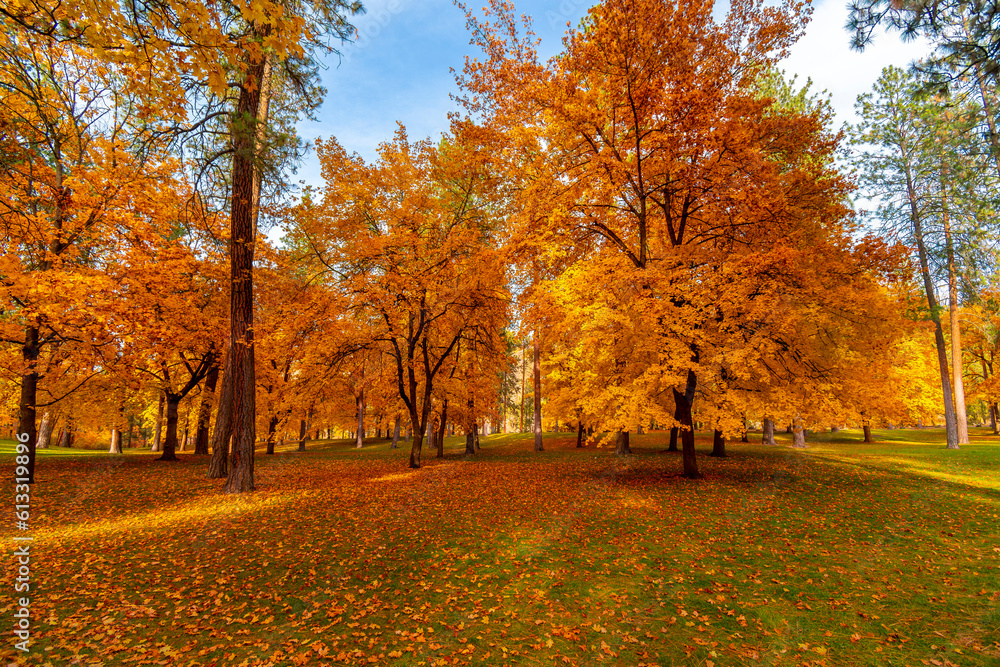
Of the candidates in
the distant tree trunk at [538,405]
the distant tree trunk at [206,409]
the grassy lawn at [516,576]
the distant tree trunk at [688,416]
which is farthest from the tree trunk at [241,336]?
the distant tree trunk at [538,405]

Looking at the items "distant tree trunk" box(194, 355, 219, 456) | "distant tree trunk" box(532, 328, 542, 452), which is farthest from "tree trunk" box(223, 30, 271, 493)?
"distant tree trunk" box(532, 328, 542, 452)

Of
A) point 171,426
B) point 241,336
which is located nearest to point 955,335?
point 241,336

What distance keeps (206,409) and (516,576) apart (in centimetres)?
2070

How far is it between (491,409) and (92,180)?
1821cm

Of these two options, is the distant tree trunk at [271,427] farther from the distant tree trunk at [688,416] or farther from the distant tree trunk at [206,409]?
the distant tree trunk at [688,416]

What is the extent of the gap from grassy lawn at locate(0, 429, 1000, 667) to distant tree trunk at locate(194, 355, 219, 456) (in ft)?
26.0

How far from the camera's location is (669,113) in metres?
10.9

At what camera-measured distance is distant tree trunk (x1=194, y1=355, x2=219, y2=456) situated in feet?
64.5

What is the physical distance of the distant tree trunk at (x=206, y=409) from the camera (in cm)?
1967

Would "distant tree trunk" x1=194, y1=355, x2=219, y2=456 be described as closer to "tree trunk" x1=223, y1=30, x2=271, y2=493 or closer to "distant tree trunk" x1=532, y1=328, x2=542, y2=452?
"tree trunk" x1=223, y1=30, x2=271, y2=493

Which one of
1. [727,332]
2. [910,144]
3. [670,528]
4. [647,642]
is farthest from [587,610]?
[910,144]

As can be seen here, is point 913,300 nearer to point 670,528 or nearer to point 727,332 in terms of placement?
point 727,332

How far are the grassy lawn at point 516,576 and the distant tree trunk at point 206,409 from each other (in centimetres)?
791

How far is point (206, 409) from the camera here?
20547mm
